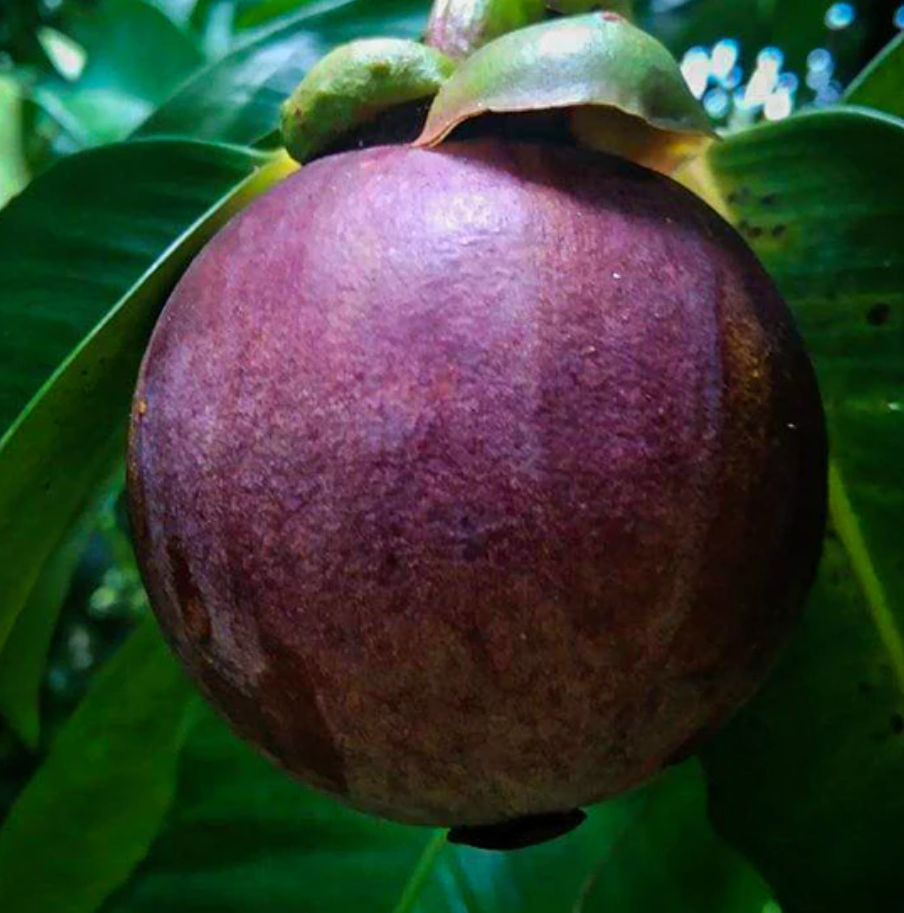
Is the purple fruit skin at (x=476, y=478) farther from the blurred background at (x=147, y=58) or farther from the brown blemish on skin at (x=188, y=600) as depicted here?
the blurred background at (x=147, y=58)

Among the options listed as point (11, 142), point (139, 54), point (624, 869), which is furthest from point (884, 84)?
point (139, 54)

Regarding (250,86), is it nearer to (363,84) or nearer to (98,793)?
(363,84)

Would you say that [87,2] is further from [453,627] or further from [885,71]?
[453,627]

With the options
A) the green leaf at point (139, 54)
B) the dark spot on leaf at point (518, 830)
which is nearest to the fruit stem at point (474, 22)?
the dark spot on leaf at point (518, 830)

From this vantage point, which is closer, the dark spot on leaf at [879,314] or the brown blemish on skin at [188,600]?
the brown blemish on skin at [188,600]

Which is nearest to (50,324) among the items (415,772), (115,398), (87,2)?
(115,398)

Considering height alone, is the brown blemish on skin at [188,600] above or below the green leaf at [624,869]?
above
